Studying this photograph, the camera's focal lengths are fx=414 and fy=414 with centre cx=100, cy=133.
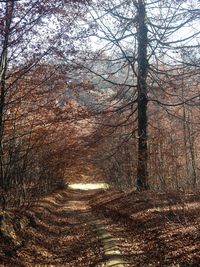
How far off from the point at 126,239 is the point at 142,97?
30.5ft

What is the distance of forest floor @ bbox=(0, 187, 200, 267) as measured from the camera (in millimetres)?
8352

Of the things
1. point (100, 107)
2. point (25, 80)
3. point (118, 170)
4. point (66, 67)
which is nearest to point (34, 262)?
point (25, 80)

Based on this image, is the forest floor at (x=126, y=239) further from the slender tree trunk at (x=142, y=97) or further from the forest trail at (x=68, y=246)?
the slender tree trunk at (x=142, y=97)

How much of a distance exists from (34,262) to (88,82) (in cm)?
940

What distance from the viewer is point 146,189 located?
61.2ft

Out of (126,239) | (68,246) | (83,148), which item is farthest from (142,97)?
(68,246)

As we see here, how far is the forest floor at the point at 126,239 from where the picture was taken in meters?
8.35

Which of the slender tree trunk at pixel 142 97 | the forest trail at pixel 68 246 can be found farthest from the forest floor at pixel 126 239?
the slender tree trunk at pixel 142 97

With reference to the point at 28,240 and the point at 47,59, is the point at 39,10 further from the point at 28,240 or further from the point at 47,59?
the point at 28,240

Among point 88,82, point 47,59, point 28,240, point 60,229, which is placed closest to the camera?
point 28,240

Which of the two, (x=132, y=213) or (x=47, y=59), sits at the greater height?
(x=47, y=59)

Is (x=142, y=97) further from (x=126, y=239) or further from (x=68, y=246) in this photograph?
(x=68, y=246)

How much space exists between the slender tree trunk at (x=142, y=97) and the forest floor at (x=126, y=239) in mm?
3019

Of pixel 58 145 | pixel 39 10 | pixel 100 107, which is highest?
pixel 39 10
